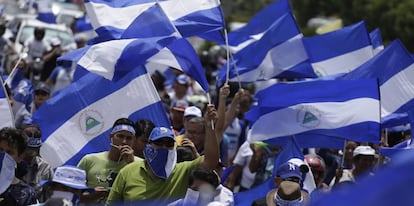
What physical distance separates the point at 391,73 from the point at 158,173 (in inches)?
183

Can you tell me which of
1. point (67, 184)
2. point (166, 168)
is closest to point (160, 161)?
point (166, 168)

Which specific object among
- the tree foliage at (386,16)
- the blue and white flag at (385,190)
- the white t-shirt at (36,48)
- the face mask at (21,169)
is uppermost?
the blue and white flag at (385,190)

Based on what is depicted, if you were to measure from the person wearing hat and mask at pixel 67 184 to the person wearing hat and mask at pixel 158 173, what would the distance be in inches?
32.1

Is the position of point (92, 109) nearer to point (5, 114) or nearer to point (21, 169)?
point (5, 114)

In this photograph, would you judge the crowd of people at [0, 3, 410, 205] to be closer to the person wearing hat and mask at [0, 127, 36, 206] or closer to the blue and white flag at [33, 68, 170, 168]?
the person wearing hat and mask at [0, 127, 36, 206]


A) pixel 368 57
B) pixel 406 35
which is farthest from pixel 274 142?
pixel 406 35

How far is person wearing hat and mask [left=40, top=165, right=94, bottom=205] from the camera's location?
20.9 feet

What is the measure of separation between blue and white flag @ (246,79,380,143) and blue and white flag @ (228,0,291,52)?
2.09m

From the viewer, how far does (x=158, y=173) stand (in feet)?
24.2

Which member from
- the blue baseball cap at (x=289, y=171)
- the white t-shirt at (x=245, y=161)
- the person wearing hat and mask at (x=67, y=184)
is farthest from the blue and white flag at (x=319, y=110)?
the person wearing hat and mask at (x=67, y=184)

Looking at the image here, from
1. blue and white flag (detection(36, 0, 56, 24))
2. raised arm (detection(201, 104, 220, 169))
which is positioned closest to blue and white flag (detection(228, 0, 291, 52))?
blue and white flag (detection(36, 0, 56, 24))

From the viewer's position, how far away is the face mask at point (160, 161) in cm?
736

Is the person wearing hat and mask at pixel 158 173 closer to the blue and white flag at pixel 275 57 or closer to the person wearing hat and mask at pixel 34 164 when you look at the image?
the person wearing hat and mask at pixel 34 164

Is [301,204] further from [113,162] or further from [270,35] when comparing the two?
[270,35]
